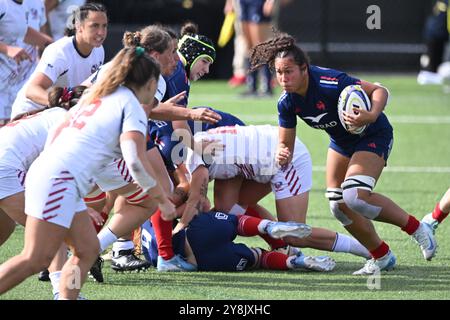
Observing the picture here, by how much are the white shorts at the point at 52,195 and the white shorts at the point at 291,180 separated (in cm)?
210

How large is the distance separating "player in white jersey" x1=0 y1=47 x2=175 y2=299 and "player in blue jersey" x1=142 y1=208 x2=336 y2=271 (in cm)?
131

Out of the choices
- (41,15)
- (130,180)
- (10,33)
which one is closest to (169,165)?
(130,180)

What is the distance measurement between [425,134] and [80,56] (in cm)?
658

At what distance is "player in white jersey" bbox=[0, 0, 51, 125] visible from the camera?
27.6 feet

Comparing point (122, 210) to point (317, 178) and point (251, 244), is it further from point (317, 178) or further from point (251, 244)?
point (317, 178)

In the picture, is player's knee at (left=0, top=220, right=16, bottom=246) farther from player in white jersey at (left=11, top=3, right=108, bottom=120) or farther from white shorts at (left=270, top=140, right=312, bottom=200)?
white shorts at (left=270, top=140, right=312, bottom=200)

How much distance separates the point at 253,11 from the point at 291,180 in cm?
915

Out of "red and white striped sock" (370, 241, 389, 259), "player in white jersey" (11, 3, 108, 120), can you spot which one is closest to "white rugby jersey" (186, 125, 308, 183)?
"red and white striped sock" (370, 241, 389, 259)

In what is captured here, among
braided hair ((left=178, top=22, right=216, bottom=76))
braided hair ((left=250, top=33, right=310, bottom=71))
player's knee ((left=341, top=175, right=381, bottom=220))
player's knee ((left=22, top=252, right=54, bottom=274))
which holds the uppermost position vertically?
braided hair ((left=250, top=33, right=310, bottom=71))

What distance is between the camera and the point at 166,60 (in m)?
6.39

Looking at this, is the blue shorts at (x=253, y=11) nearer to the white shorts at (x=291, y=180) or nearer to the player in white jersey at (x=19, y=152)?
the white shorts at (x=291, y=180)

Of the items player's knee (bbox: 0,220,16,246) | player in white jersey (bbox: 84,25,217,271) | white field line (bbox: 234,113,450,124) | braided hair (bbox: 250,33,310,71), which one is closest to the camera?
player in white jersey (bbox: 84,25,217,271)

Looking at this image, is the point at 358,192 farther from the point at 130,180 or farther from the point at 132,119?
the point at 132,119

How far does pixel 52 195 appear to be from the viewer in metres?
4.86
